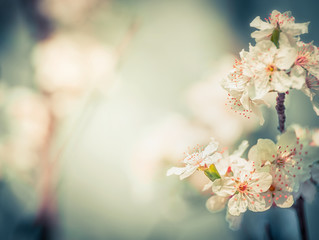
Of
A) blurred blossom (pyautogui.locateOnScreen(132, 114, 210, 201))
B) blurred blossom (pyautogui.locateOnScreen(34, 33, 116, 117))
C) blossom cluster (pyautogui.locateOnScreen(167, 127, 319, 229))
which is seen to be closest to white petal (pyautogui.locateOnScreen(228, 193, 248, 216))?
blossom cluster (pyautogui.locateOnScreen(167, 127, 319, 229))

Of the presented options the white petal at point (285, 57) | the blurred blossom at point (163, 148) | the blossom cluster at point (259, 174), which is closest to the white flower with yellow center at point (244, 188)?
the blossom cluster at point (259, 174)

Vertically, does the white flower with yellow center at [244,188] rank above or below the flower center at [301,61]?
below

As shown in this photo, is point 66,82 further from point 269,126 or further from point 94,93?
point 269,126

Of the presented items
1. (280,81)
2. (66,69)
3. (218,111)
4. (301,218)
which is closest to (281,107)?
(280,81)

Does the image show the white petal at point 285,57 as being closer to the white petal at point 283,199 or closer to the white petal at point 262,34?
the white petal at point 262,34

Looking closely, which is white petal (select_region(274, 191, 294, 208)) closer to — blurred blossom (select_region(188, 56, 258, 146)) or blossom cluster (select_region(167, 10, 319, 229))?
blossom cluster (select_region(167, 10, 319, 229))

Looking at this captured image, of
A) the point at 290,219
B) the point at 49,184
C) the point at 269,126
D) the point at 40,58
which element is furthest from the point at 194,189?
the point at 40,58

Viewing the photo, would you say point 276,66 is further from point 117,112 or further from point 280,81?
point 117,112

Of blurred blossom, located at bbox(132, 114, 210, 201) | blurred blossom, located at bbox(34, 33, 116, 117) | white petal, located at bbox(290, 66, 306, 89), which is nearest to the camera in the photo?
white petal, located at bbox(290, 66, 306, 89)
